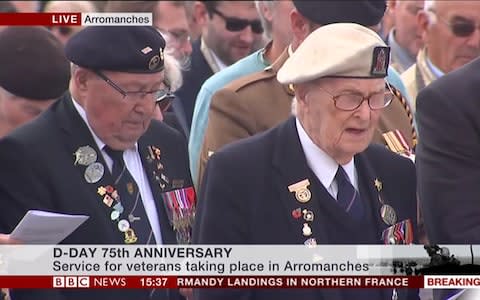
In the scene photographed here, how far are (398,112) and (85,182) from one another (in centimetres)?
133

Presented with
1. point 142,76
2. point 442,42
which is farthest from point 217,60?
point 142,76

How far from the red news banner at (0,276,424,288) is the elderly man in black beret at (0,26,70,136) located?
0.67 m

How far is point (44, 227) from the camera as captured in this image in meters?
5.04

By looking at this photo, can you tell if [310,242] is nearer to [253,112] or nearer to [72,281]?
[72,281]

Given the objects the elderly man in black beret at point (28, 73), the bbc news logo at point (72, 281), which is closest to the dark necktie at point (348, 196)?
the bbc news logo at point (72, 281)

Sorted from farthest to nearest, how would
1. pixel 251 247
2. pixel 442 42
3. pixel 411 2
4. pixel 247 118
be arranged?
pixel 411 2 < pixel 442 42 < pixel 247 118 < pixel 251 247

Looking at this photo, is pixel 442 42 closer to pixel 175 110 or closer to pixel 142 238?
pixel 175 110

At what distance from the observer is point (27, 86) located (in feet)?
19.4

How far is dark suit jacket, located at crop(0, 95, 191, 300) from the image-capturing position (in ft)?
16.9

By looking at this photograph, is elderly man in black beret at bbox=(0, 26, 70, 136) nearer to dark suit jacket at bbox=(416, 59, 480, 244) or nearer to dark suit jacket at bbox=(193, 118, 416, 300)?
dark suit jacket at bbox=(193, 118, 416, 300)

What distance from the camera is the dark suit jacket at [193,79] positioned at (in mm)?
6543

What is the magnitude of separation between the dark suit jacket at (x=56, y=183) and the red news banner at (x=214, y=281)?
1.2 inches

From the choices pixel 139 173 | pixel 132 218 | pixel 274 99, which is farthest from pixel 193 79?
pixel 132 218

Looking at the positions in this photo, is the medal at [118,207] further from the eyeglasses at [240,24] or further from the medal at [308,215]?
the eyeglasses at [240,24]
